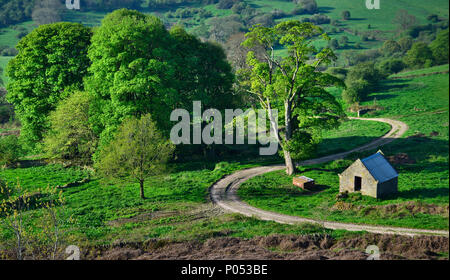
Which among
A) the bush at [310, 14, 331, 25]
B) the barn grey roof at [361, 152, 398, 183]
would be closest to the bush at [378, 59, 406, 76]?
the bush at [310, 14, 331, 25]

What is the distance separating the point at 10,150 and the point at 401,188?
50.4 meters

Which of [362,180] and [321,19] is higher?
[321,19]

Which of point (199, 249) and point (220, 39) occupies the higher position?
point (220, 39)

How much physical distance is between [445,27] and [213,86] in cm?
3604

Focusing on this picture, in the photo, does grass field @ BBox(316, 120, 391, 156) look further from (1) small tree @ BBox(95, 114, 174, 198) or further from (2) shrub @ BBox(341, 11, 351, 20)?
(2) shrub @ BBox(341, 11, 351, 20)

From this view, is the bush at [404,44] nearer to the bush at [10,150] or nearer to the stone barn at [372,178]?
the stone barn at [372,178]

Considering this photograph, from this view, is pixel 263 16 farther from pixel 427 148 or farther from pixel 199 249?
pixel 199 249

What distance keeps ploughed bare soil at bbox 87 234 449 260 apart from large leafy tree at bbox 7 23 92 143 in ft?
103

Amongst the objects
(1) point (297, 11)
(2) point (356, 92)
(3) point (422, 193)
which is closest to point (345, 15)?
(1) point (297, 11)

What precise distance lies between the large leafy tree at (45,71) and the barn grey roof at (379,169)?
36785mm

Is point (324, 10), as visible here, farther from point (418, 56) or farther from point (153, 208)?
point (153, 208)

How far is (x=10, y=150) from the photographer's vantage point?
163 ft
